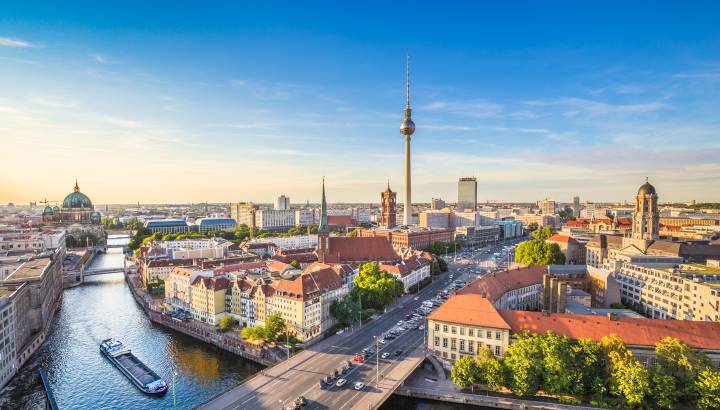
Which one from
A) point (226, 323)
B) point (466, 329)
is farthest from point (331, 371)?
point (226, 323)

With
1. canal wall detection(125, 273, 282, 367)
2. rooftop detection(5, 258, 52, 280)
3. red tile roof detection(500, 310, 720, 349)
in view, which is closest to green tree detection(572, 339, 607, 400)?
red tile roof detection(500, 310, 720, 349)

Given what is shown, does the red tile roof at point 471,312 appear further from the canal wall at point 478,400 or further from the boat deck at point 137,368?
the boat deck at point 137,368

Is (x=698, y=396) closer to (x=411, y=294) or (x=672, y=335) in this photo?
(x=672, y=335)

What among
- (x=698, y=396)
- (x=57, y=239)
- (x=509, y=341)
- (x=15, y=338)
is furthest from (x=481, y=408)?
(x=57, y=239)

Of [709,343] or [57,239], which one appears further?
[57,239]

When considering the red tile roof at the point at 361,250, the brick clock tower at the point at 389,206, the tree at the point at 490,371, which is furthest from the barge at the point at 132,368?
the brick clock tower at the point at 389,206

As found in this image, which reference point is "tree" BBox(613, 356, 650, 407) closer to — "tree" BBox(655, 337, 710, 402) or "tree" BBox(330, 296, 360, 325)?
"tree" BBox(655, 337, 710, 402)
